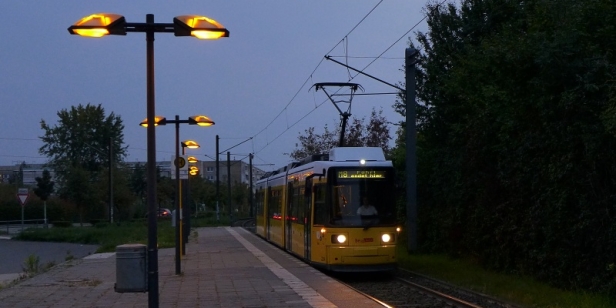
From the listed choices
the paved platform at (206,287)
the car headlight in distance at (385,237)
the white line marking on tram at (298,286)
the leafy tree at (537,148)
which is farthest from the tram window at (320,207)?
the leafy tree at (537,148)

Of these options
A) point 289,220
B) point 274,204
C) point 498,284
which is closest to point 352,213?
point 498,284

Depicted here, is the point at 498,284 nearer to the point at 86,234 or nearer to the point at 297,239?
the point at 297,239

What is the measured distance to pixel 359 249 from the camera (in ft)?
65.8

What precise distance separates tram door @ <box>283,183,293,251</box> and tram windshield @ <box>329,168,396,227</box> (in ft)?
19.7

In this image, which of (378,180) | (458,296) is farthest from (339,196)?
(458,296)

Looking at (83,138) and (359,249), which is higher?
(83,138)

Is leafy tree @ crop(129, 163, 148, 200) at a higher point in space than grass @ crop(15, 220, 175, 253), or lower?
higher

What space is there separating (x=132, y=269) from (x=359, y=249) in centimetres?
1035

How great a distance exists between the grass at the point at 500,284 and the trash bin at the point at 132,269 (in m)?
7.53

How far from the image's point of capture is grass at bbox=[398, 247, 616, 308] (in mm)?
14531

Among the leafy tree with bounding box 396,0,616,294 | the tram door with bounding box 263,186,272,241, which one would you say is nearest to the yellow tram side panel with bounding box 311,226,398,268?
the leafy tree with bounding box 396,0,616,294

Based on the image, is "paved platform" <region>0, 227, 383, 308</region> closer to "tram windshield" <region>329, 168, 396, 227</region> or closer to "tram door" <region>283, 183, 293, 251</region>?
"tram door" <region>283, 183, 293, 251</region>

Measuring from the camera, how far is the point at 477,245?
854 inches

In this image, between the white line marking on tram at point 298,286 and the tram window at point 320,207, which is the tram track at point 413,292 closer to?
the white line marking on tram at point 298,286
